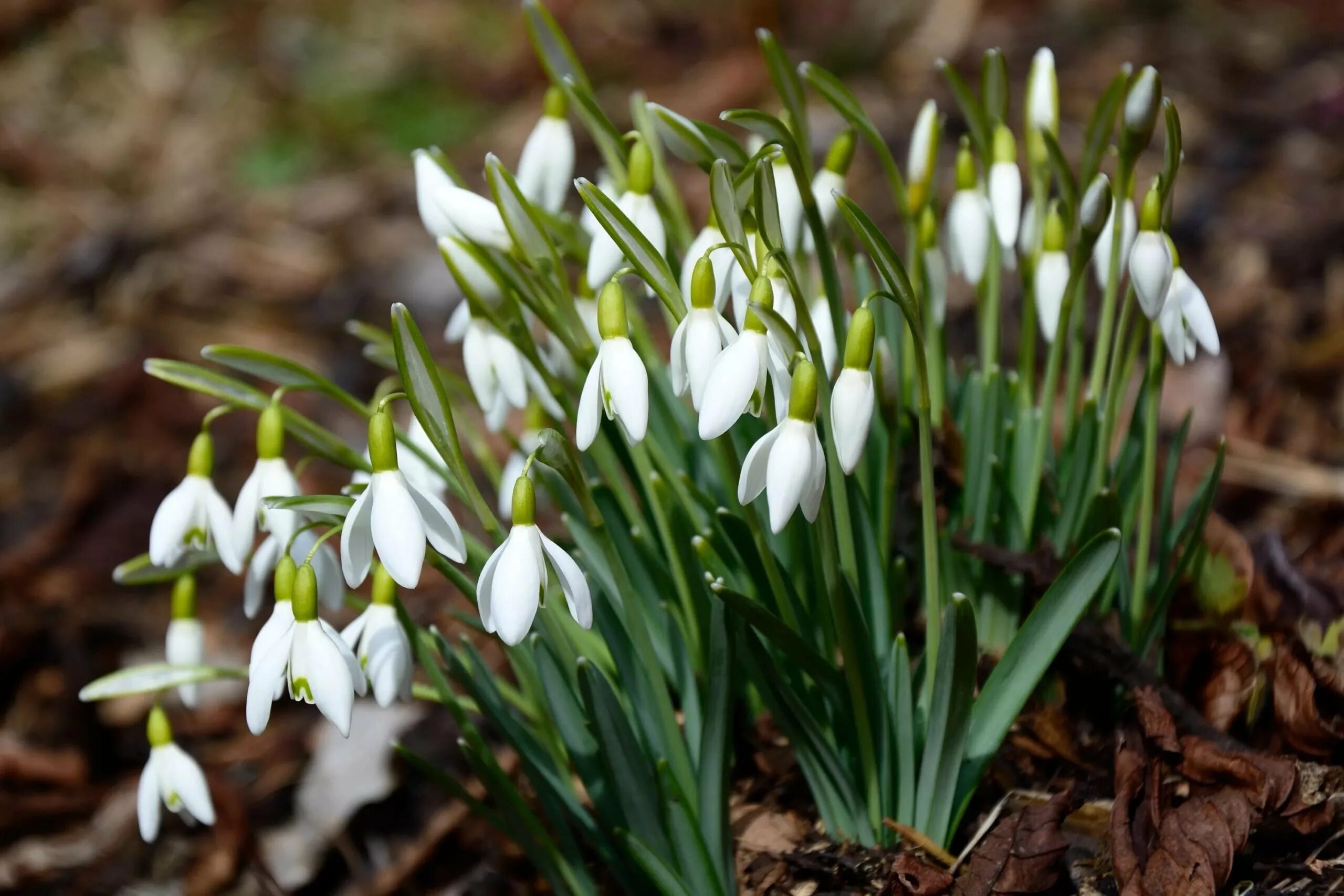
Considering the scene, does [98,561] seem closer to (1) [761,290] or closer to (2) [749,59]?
(1) [761,290]

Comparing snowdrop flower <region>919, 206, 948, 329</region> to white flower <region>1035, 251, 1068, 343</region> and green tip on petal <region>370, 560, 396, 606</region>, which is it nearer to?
white flower <region>1035, 251, 1068, 343</region>

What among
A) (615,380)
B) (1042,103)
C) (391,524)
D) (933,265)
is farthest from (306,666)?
(1042,103)

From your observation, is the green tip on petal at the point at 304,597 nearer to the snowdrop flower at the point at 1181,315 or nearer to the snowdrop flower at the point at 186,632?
the snowdrop flower at the point at 186,632

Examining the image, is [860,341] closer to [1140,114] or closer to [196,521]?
[1140,114]

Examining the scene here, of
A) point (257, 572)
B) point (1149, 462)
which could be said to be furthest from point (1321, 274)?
point (257, 572)

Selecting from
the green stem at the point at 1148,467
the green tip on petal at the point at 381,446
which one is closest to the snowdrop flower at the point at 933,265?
the green stem at the point at 1148,467

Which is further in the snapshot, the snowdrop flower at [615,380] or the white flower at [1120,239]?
the white flower at [1120,239]
